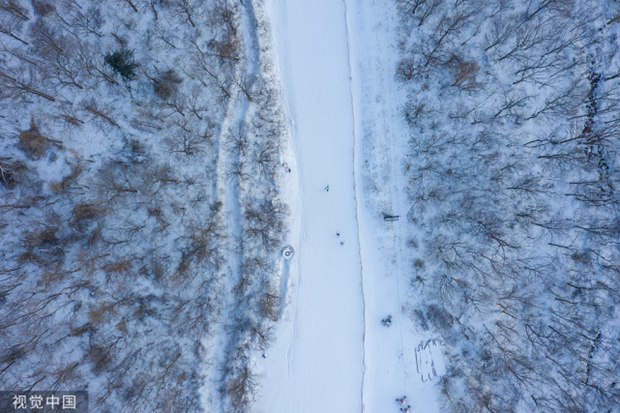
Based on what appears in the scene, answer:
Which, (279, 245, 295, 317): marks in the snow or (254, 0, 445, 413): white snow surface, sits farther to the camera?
(279, 245, 295, 317): marks in the snow

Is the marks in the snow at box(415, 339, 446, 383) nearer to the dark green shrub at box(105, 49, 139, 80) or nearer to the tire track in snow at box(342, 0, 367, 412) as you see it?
the tire track in snow at box(342, 0, 367, 412)

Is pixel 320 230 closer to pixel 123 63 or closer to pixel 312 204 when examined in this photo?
pixel 312 204

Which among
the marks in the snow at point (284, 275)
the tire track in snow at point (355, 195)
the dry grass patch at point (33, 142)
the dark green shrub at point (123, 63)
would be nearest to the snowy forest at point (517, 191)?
the tire track in snow at point (355, 195)

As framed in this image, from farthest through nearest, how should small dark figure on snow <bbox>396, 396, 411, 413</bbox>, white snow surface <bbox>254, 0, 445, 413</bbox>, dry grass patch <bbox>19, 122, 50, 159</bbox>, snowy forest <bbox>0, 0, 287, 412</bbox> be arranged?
dry grass patch <bbox>19, 122, 50, 159</bbox>
white snow surface <bbox>254, 0, 445, 413</bbox>
snowy forest <bbox>0, 0, 287, 412</bbox>
small dark figure on snow <bbox>396, 396, 411, 413</bbox>

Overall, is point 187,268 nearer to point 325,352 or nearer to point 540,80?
point 325,352

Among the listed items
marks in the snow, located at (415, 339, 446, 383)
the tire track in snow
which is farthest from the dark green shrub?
marks in the snow, located at (415, 339, 446, 383)

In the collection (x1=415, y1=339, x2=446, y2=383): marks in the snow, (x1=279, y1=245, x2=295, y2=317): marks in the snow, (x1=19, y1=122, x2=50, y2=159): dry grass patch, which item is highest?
(x1=19, y1=122, x2=50, y2=159): dry grass patch

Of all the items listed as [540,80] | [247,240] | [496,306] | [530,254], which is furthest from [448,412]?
[540,80]
